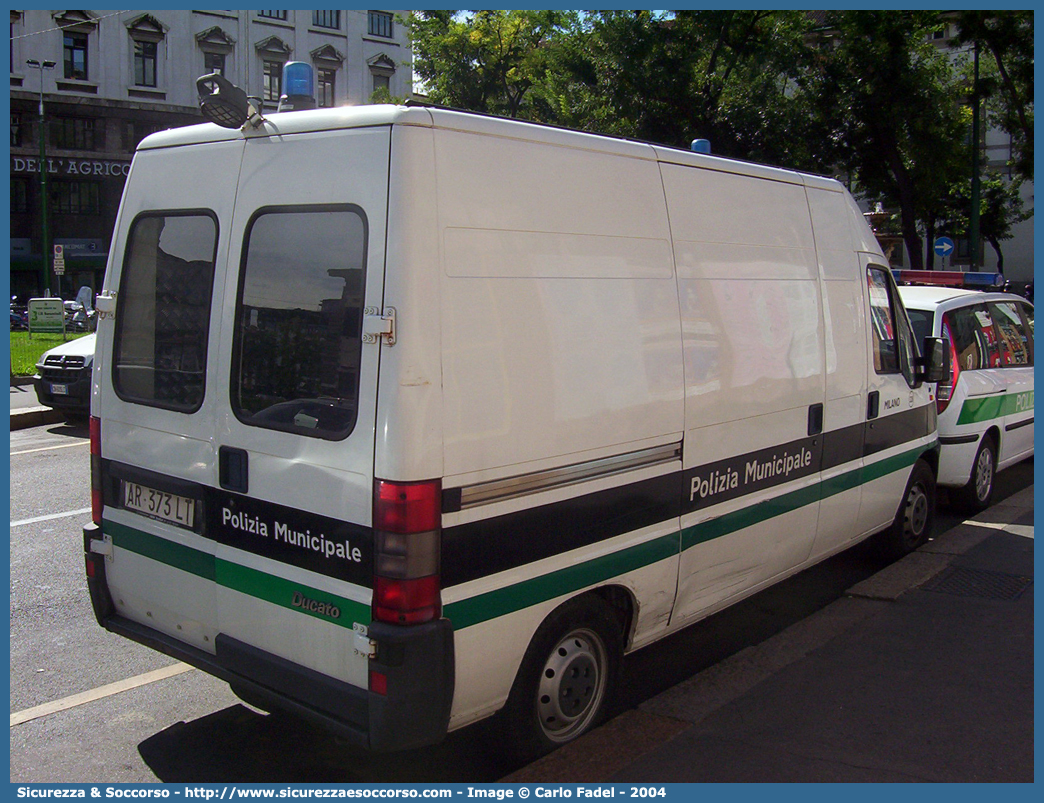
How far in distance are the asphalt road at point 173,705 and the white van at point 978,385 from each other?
177cm

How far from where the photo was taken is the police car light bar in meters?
8.90

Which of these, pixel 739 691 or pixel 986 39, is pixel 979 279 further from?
pixel 986 39

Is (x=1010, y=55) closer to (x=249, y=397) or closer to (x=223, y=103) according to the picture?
(x=223, y=103)

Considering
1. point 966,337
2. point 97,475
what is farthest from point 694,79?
point 97,475

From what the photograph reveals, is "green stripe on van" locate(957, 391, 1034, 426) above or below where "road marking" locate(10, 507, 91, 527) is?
above

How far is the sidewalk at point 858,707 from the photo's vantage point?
3.75 meters

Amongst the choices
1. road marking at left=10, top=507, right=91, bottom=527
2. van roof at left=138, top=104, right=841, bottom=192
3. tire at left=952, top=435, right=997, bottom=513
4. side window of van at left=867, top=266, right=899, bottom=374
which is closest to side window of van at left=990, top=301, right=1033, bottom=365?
tire at left=952, top=435, right=997, bottom=513

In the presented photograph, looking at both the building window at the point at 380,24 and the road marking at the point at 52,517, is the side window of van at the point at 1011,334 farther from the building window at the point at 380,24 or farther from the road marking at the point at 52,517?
the building window at the point at 380,24

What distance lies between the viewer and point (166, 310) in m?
3.95

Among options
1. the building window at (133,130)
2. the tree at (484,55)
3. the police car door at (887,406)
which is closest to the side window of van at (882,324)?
the police car door at (887,406)

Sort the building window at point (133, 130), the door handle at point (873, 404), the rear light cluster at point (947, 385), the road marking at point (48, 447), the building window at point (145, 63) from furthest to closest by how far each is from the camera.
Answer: the building window at point (145, 63), the building window at point (133, 130), the road marking at point (48, 447), the rear light cluster at point (947, 385), the door handle at point (873, 404)

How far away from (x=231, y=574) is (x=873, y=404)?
12.6 feet

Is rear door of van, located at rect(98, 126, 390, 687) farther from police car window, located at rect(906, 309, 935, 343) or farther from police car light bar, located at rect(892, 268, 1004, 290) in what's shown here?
police car light bar, located at rect(892, 268, 1004, 290)

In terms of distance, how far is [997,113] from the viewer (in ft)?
75.0
